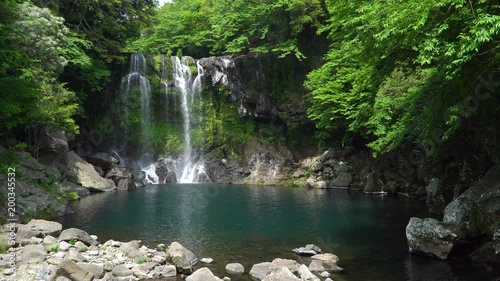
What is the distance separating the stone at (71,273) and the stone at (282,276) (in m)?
4.71

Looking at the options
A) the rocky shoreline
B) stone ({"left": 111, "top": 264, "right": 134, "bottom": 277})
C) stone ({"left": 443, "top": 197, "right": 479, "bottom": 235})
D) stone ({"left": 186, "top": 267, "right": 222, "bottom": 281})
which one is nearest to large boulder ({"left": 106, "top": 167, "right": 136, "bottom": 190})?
Answer: the rocky shoreline

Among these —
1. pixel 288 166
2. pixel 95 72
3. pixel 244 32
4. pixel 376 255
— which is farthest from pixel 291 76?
pixel 376 255

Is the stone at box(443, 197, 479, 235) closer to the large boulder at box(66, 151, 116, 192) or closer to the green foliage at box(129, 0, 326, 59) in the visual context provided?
the large boulder at box(66, 151, 116, 192)

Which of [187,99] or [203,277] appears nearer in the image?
[203,277]

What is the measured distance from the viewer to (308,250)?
13445 mm

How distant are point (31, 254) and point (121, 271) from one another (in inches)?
118

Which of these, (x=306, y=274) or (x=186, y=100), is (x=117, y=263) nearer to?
(x=306, y=274)

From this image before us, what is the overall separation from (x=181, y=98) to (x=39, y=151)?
57.3ft

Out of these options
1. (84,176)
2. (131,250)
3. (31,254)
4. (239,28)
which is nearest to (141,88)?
(239,28)

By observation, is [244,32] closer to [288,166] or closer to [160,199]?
[288,166]

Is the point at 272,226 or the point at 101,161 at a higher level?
the point at 101,161

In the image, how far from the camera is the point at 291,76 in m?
43.7

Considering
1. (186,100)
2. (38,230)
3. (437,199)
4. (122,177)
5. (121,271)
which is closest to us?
(121,271)

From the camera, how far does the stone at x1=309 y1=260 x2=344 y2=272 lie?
38.4ft
